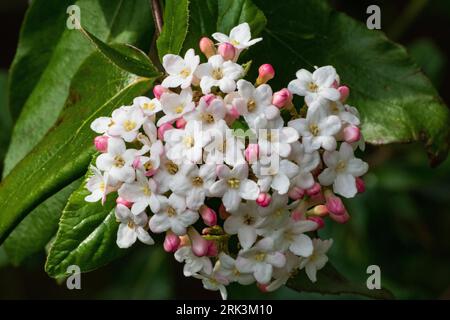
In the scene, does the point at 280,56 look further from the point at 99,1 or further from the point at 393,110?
the point at 99,1

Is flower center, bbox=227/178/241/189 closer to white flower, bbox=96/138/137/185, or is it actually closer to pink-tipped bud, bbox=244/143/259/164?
pink-tipped bud, bbox=244/143/259/164

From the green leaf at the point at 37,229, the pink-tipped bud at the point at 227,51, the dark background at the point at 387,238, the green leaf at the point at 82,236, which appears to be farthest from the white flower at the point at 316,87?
the dark background at the point at 387,238

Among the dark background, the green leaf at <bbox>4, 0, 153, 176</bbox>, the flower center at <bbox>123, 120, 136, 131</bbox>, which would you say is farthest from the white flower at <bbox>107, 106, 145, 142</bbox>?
the dark background

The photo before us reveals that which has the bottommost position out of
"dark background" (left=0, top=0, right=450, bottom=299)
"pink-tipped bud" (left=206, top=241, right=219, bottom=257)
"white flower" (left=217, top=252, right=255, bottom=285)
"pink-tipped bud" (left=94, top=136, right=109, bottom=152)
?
"dark background" (left=0, top=0, right=450, bottom=299)

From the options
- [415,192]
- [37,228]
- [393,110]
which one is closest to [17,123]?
[37,228]

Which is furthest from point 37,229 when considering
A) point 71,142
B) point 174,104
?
point 174,104
